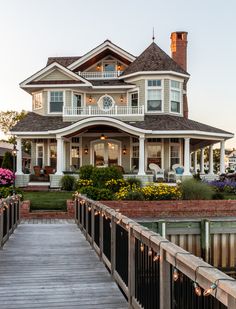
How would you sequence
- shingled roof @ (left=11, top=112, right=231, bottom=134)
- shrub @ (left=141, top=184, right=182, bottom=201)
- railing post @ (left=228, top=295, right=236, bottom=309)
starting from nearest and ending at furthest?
railing post @ (left=228, top=295, right=236, bottom=309) → shrub @ (left=141, top=184, right=182, bottom=201) → shingled roof @ (left=11, top=112, right=231, bottom=134)

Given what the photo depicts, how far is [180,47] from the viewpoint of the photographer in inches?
1320

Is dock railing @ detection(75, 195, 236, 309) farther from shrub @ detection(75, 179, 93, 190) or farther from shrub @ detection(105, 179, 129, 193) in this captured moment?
shrub @ detection(75, 179, 93, 190)

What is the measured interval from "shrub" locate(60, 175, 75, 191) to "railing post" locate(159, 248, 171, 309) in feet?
64.6

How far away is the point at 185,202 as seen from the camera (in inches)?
693

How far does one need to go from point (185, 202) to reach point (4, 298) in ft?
40.1

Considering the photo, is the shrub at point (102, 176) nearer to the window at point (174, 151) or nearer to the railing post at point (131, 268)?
the window at point (174, 151)

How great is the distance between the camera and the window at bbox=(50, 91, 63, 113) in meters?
28.0

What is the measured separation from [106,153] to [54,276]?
67.3 feet

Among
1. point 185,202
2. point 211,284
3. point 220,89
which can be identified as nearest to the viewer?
point 211,284

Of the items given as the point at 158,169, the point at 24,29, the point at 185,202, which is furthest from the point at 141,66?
the point at 185,202

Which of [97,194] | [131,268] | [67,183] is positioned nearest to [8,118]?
[67,183]

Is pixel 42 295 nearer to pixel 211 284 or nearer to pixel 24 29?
pixel 211 284

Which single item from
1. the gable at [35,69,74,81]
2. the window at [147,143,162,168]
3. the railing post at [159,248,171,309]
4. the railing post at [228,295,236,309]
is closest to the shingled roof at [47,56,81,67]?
the gable at [35,69,74,81]

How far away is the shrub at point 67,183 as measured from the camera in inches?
937
